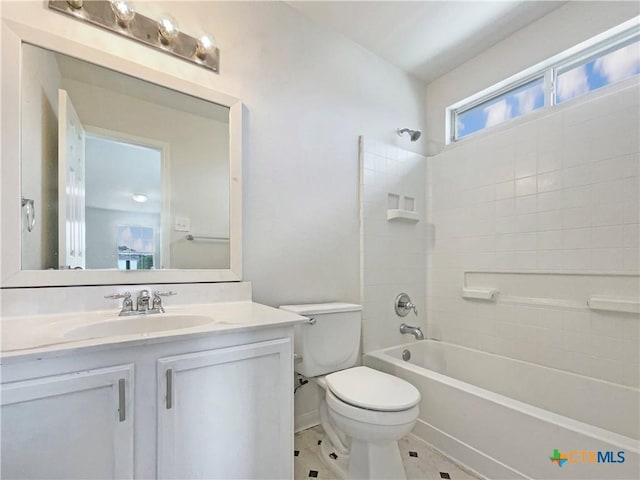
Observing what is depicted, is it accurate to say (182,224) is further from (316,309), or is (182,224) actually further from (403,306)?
(403,306)

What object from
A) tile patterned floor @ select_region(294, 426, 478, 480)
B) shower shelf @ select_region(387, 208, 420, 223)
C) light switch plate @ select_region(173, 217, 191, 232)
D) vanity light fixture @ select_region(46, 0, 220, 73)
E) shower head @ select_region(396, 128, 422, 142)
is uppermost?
vanity light fixture @ select_region(46, 0, 220, 73)

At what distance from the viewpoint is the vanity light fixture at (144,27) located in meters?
1.22

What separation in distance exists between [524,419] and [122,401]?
154cm

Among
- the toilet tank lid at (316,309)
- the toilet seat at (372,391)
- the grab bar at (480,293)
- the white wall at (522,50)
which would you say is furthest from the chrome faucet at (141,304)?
the white wall at (522,50)

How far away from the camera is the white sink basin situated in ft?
3.35

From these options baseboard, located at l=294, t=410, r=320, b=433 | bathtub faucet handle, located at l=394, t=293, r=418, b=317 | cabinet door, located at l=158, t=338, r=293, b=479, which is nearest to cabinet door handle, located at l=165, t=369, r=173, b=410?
cabinet door, located at l=158, t=338, r=293, b=479

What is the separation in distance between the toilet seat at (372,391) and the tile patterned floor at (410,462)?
418 millimetres

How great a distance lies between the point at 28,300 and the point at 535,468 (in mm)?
2122

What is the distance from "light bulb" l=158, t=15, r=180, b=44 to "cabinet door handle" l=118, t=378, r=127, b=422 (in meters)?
1.44

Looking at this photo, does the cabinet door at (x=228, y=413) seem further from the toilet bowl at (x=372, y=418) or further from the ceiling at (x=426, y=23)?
the ceiling at (x=426, y=23)

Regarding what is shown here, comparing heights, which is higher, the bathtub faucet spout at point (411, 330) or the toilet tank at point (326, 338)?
the toilet tank at point (326, 338)

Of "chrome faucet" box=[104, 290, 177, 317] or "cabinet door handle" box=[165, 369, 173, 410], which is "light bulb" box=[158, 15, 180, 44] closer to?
"chrome faucet" box=[104, 290, 177, 317]

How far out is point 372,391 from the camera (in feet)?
4.29

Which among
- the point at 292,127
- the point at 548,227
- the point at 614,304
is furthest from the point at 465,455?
the point at 292,127
